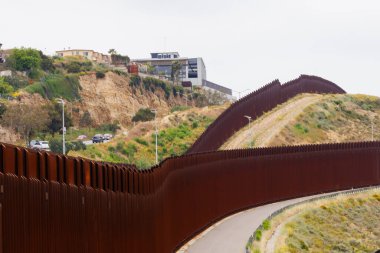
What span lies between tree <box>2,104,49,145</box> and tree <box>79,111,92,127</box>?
23.3m

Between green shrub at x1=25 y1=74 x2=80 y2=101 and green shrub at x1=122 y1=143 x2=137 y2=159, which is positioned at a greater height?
green shrub at x1=25 y1=74 x2=80 y2=101

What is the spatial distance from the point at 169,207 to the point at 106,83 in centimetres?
11958

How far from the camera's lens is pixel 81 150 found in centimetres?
8675

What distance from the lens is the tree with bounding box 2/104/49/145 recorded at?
351ft

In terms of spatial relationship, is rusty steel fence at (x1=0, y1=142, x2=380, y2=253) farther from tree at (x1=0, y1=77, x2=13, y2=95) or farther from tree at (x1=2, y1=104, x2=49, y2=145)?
tree at (x1=0, y1=77, x2=13, y2=95)

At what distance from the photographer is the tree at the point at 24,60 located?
154750mm

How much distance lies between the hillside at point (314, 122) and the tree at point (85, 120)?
41.4 metres

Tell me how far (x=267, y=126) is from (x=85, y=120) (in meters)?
51.6

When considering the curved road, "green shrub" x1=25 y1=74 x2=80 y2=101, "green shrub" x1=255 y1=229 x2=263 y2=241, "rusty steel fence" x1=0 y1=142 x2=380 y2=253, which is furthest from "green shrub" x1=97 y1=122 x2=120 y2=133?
"green shrub" x1=255 y1=229 x2=263 y2=241

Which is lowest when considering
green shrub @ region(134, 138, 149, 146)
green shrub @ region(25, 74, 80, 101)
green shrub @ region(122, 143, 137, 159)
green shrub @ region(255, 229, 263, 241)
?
green shrub @ region(122, 143, 137, 159)

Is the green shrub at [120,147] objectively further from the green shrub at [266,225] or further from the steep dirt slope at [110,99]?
the green shrub at [266,225]

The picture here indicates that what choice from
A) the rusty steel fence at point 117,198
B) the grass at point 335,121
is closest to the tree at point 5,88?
the grass at point 335,121

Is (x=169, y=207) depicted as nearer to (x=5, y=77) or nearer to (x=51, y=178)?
(x=51, y=178)

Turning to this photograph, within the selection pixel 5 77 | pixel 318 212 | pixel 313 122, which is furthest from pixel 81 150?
pixel 5 77
